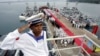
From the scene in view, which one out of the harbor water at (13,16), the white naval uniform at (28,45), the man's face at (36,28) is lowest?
the harbor water at (13,16)

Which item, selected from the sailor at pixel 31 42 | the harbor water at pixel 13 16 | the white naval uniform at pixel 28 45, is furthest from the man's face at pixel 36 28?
the harbor water at pixel 13 16

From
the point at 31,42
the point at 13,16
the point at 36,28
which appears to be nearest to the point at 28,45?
the point at 31,42

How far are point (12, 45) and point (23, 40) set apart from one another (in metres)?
0.16

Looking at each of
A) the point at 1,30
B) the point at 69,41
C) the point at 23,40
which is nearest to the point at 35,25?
the point at 23,40

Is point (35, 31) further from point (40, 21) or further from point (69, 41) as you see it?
point (69, 41)

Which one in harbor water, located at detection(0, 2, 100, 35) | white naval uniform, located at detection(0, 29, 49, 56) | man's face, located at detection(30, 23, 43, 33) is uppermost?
man's face, located at detection(30, 23, 43, 33)

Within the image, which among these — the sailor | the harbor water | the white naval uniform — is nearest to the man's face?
the sailor

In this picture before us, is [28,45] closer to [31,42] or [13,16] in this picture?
[31,42]

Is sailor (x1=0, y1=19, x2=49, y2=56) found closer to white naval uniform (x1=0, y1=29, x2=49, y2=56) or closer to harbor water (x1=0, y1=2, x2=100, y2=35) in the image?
white naval uniform (x1=0, y1=29, x2=49, y2=56)

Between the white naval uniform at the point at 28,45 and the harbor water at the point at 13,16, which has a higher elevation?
the white naval uniform at the point at 28,45

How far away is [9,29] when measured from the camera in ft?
98.5

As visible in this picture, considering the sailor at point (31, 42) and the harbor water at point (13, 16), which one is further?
the harbor water at point (13, 16)

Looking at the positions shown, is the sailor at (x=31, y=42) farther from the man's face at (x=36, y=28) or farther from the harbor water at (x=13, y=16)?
the harbor water at (x=13, y=16)

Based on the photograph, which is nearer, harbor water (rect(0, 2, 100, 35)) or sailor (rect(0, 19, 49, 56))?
sailor (rect(0, 19, 49, 56))
